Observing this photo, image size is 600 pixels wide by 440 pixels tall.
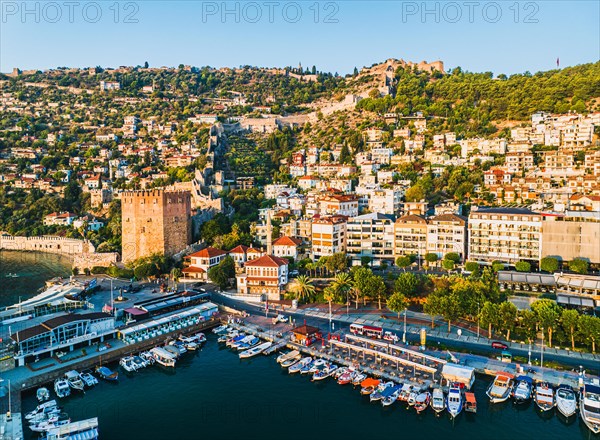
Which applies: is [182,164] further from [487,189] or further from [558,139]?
[558,139]

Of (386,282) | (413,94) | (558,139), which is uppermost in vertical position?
(413,94)

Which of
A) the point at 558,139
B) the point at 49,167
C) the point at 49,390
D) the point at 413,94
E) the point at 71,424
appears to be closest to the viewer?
the point at 71,424

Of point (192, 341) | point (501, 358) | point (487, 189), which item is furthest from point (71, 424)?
point (487, 189)

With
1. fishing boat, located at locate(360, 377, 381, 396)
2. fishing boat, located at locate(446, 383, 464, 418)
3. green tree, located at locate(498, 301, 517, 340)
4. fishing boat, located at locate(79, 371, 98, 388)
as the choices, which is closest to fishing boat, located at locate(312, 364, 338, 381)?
fishing boat, located at locate(360, 377, 381, 396)

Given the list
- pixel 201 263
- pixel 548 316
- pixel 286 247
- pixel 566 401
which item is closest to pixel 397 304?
pixel 548 316

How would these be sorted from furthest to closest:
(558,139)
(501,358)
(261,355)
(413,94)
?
1. (413,94)
2. (558,139)
3. (261,355)
4. (501,358)

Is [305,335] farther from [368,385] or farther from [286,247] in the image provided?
[286,247]

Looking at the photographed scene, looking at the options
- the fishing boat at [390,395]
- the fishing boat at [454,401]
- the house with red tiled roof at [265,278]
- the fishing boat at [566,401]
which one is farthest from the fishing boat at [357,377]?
the house with red tiled roof at [265,278]
